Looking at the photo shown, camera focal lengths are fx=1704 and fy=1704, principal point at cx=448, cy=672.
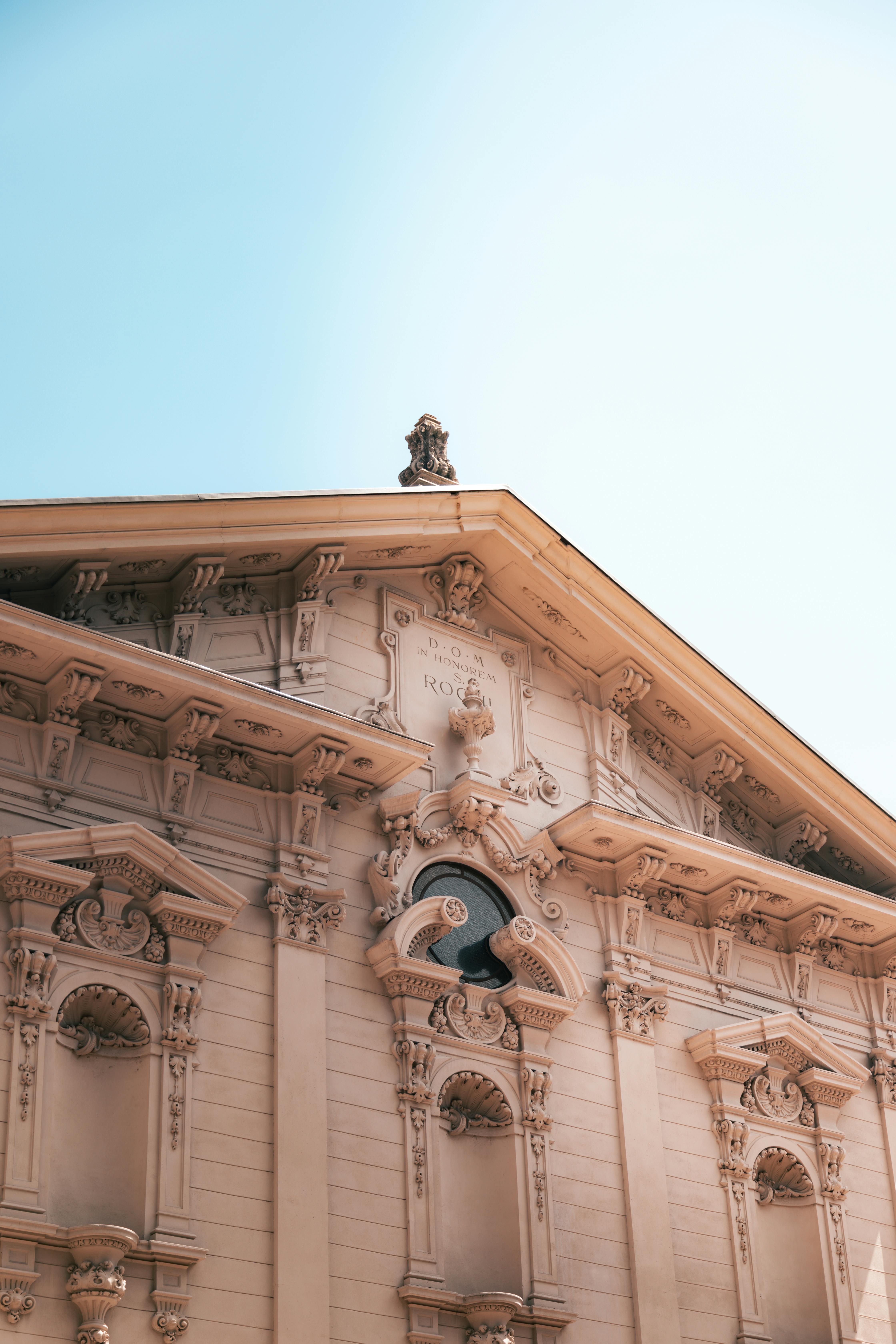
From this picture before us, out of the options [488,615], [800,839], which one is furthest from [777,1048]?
[488,615]

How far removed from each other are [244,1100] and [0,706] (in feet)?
12.4

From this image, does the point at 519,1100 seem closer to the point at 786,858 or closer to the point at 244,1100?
the point at 244,1100

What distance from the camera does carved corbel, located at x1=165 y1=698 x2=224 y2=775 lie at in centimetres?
1451

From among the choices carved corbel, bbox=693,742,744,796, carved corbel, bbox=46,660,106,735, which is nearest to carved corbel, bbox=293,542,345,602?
carved corbel, bbox=46,660,106,735

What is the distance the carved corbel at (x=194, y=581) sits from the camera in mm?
15359

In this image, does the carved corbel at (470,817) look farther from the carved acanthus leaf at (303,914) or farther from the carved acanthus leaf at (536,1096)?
the carved acanthus leaf at (536,1096)

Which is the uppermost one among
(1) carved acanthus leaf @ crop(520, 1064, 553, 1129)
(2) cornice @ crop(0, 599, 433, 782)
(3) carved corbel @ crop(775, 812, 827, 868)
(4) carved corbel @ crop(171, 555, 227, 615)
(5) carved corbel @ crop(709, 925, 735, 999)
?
(4) carved corbel @ crop(171, 555, 227, 615)

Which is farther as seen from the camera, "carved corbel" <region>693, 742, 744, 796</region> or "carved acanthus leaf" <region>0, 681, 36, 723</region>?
"carved corbel" <region>693, 742, 744, 796</region>

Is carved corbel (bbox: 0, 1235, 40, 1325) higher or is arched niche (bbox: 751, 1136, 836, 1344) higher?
arched niche (bbox: 751, 1136, 836, 1344)

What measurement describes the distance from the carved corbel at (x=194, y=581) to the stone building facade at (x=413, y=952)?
1.2 inches

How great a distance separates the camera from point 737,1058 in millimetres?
17156

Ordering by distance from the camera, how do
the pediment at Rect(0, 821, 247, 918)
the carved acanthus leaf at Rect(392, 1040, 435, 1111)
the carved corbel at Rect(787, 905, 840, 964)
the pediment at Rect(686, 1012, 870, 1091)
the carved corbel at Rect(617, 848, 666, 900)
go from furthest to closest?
the carved corbel at Rect(787, 905, 840, 964) → the carved corbel at Rect(617, 848, 666, 900) → the pediment at Rect(686, 1012, 870, 1091) → the carved acanthus leaf at Rect(392, 1040, 435, 1111) → the pediment at Rect(0, 821, 247, 918)

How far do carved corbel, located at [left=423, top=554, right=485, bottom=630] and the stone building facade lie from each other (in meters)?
0.04

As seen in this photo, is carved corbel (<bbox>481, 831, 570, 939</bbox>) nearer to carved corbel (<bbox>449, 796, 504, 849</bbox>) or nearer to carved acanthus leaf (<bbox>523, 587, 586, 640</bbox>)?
carved corbel (<bbox>449, 796, 504, 849</bbox>)
